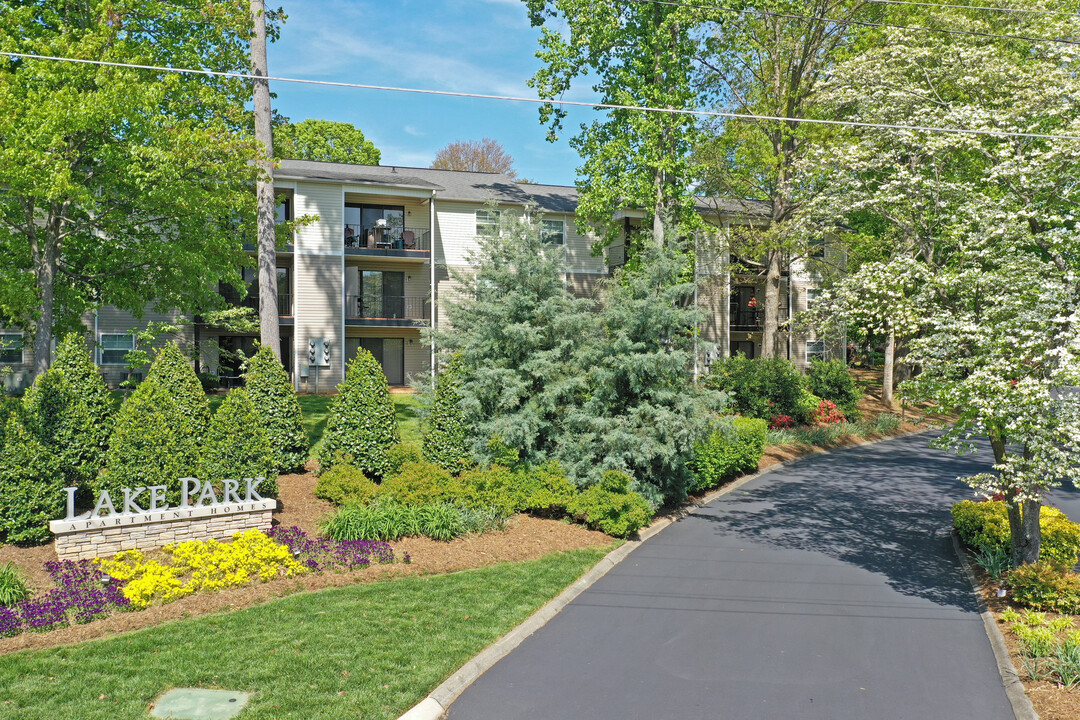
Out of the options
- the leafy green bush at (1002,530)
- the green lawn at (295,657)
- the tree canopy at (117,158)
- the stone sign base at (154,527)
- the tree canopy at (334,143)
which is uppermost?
the tree canopy at (334,143)

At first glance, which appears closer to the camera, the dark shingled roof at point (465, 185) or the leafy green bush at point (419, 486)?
the leafy green bush at point (419, 486)

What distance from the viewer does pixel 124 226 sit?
53.1ft

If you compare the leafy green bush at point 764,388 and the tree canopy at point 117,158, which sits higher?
the tree canopy at point 117,158

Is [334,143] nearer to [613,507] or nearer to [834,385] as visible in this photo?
[834,385]

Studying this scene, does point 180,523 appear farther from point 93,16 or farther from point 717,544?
point 93,16

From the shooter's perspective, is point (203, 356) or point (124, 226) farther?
point (203, 356)

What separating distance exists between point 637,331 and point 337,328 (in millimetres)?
17153

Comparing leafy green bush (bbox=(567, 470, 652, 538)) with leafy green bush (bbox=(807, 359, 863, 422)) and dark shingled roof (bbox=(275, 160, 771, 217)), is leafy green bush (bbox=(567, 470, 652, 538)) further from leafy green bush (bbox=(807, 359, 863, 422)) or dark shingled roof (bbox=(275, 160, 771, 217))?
dark shingled roof (bbox=(275, 160, 771, 217))

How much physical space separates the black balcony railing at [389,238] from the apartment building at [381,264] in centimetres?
5

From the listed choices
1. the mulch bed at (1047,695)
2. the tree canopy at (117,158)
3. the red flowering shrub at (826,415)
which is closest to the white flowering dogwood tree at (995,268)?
the mulch bed at (1047,695)

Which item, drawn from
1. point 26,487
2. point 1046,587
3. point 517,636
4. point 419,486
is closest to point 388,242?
point 419,486

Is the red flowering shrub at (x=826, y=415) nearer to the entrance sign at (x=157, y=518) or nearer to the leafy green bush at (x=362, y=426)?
the leafy green bush at (x=362, y=426)

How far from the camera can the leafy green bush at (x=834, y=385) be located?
26953mm

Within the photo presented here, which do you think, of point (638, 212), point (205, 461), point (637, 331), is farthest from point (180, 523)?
point (638, 212)
